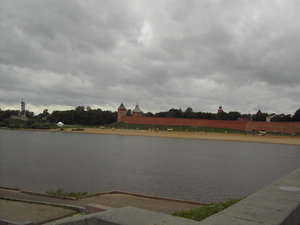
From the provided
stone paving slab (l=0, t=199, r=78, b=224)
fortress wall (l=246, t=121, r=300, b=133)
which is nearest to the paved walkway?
stone paving slab (l=0, t=199, r=78, b=224)

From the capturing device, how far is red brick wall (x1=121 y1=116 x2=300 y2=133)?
56438 mm

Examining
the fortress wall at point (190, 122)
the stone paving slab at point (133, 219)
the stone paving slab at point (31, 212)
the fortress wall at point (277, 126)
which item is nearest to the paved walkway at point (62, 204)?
the stone paving slab at point (31, 212)

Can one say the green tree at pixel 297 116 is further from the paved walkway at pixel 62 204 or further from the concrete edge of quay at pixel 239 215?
the concrete edge of quay at pixel 239 215

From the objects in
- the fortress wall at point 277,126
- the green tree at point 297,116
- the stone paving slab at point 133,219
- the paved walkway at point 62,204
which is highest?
the green tree at point 297,116

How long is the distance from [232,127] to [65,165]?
55.4m

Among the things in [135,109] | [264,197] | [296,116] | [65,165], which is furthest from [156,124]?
[264,197]

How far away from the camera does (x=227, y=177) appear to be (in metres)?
12.9

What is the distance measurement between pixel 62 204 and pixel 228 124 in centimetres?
6292

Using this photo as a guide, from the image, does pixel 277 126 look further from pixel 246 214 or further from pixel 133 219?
pixel 133 219

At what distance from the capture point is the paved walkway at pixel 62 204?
18.3 ft

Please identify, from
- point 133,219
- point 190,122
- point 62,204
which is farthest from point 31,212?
point 190,122

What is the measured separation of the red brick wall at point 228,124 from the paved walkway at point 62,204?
56.1 meters

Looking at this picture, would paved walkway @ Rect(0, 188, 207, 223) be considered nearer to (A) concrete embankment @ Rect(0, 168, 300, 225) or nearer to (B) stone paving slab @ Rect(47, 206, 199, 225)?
(A) concrete embankment @ Rect(0, 168, 300, 225)

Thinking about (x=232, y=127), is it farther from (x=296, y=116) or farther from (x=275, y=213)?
(x=275, y=213)
